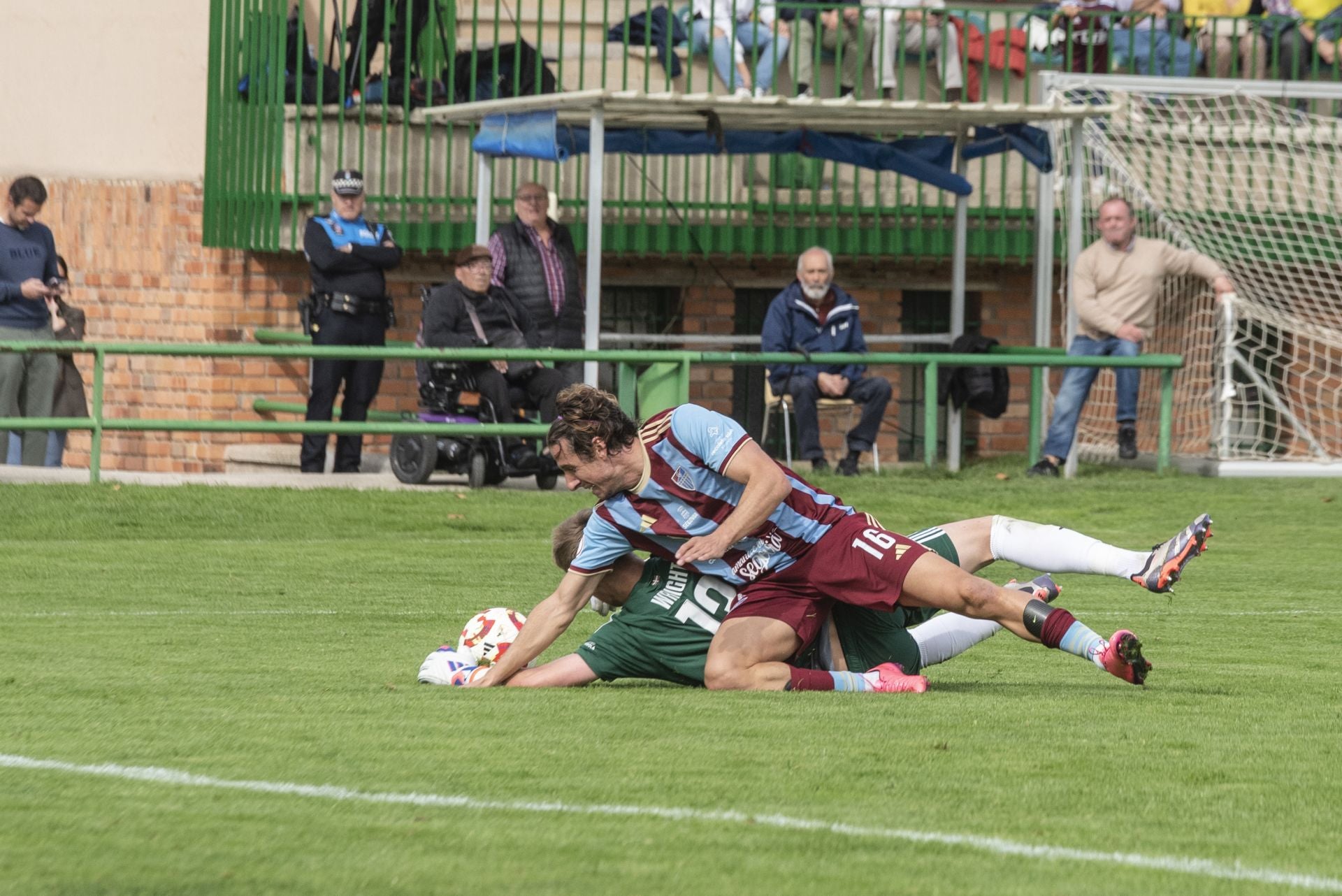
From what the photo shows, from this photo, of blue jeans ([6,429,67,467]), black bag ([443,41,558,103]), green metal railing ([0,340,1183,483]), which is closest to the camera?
green metal railing ([0,340,1183,483])

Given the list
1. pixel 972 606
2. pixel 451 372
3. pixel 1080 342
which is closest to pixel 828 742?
pixel 972 606

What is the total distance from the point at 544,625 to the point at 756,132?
10.0m

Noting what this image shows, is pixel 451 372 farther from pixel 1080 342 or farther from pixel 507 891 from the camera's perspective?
pixel 507 891

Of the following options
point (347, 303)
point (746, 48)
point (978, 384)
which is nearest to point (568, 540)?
point (347, 303)

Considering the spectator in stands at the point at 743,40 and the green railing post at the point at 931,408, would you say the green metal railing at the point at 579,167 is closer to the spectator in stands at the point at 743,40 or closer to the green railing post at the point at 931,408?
the spectator in stands at the point at 743,40

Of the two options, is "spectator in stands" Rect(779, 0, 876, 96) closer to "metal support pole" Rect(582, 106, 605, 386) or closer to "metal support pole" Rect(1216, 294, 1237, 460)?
"metal support pole" Rect(582, 106, 605, 386)

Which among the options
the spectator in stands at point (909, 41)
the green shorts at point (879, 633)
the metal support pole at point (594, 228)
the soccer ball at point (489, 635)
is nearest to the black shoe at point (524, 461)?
the metal support pole at point (594, 228)

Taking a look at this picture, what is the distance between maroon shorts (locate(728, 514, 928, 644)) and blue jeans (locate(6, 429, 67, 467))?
851cm

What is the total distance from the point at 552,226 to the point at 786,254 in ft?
12.1

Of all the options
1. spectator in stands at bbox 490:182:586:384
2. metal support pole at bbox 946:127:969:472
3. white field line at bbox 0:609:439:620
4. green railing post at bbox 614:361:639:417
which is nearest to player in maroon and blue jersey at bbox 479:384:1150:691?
white field line at bbox 0:609:439:620

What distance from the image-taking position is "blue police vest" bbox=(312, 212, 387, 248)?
15188 millimetres

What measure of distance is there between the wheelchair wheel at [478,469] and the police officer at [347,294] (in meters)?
1.10

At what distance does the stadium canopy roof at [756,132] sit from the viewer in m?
15.3

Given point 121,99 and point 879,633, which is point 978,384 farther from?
point 879,633
